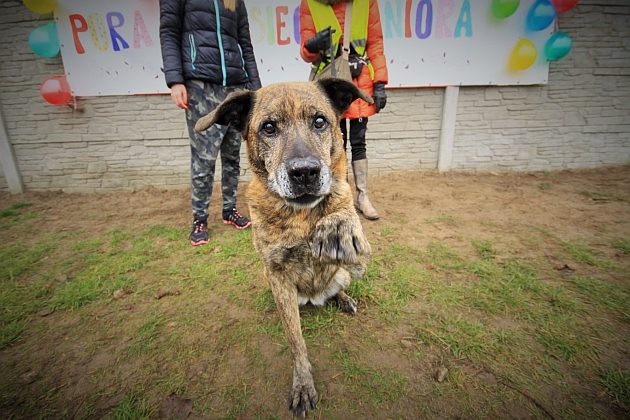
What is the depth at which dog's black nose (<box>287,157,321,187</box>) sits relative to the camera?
1.52 meters

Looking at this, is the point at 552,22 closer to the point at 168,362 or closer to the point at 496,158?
the point at 496,158

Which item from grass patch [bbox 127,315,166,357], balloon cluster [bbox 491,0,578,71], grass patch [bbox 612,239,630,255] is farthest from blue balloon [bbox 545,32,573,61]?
grass patch [bbox 127,315,166,357]

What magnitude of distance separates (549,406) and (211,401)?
5.81 ft

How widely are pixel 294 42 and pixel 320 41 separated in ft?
7.79

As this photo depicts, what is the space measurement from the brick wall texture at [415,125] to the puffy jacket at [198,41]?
245 centimetres

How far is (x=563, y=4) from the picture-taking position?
178 inches

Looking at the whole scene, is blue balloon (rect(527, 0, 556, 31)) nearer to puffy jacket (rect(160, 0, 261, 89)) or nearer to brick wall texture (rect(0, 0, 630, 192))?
brick wall texture (rect(0, 0, 630, 192))

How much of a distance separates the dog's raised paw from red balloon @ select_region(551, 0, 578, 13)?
230 inches

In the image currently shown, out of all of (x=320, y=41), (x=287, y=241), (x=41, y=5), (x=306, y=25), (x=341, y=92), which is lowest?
(x=287, y=241)

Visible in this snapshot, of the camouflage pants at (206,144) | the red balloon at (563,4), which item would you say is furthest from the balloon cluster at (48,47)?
the red balloon at (563,4)

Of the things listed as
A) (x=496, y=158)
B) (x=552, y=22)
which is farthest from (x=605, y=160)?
(x=552, y=22)

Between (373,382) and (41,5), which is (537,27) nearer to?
(373,382)

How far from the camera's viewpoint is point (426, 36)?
4.80 m

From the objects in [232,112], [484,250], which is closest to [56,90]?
[232,112]
